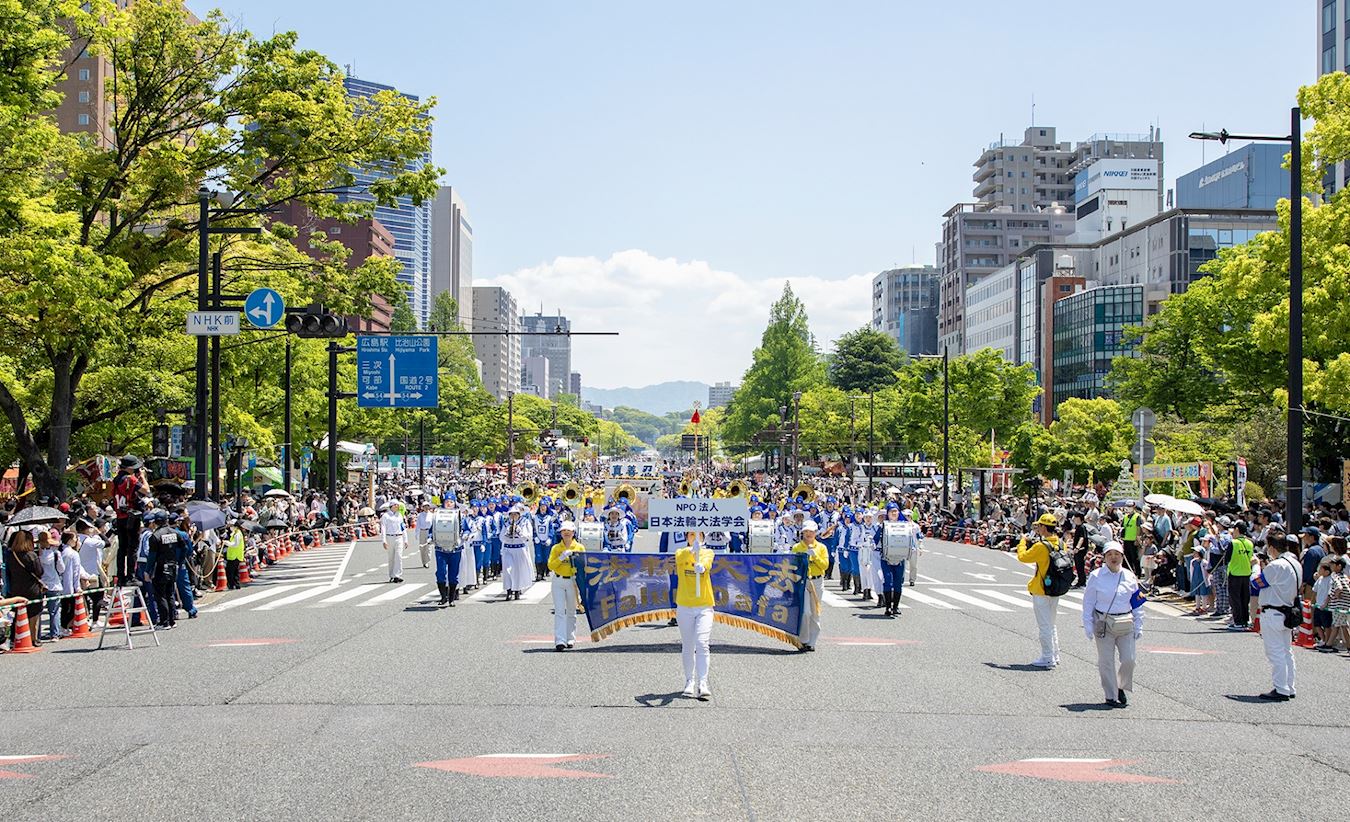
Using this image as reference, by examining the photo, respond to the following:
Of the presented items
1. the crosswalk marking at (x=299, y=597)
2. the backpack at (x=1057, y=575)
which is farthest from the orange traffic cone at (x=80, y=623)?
the backpack at (x=1057, y=575)

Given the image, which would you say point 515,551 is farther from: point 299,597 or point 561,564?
point 561,564

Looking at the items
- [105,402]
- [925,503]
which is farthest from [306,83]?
[925,503]

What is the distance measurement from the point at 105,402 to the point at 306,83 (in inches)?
362

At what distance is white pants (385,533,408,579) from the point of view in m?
25.4

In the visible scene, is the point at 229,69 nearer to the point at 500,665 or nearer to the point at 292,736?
the point at 500,665

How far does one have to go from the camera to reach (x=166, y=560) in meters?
17.8

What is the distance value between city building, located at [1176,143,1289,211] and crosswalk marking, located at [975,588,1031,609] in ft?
265

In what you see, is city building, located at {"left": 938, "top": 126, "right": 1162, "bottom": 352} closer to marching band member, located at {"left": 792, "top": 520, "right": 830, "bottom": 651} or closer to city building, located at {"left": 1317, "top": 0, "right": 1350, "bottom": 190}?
city building, located at {"left": 1317, "top": 0, "right": 1350, "bottom": 190}

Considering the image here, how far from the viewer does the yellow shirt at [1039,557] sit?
14328 mm

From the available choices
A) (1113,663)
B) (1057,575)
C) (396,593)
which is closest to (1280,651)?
(1113,663)

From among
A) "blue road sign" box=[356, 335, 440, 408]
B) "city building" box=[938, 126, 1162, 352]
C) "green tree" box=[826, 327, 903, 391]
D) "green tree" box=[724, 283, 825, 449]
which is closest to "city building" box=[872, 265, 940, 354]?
"city building" box=[938, 126, 1162, 352]

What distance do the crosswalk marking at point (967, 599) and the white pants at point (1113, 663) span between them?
9.68 m

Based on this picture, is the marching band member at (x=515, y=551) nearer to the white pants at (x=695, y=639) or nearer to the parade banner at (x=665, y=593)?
the parade banner at (x=665, y=593)

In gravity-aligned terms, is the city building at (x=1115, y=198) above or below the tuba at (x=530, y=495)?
above
